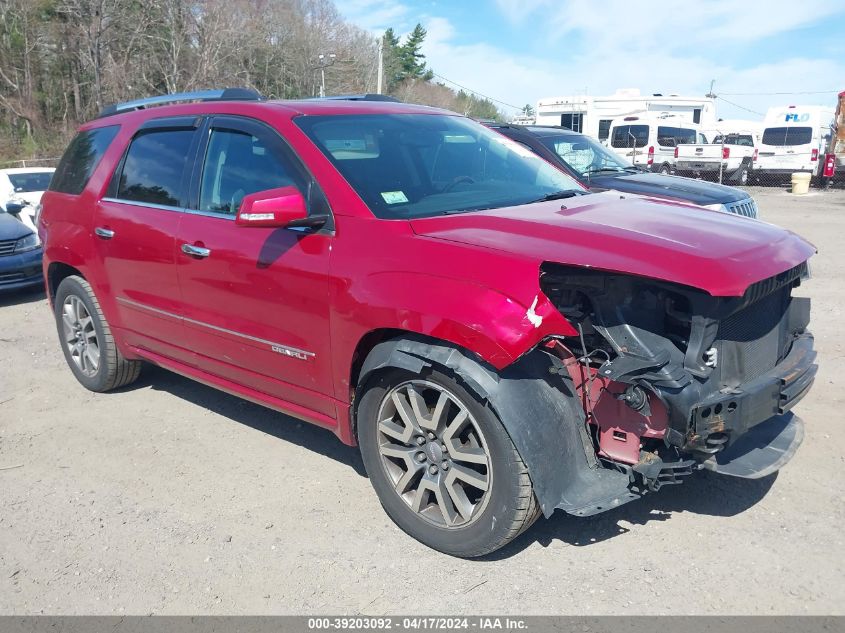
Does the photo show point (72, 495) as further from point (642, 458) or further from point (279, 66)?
point (279, 66)

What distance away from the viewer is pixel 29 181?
12211mm

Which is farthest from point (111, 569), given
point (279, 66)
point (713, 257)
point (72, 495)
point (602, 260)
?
point (279, 66)

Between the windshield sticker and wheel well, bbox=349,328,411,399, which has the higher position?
the windshield sticker

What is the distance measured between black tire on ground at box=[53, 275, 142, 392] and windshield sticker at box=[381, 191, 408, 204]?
104 inches

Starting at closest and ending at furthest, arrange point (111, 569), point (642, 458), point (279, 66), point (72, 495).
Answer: point (642, 458) → point (111, 569) → point (72, 495) → point (279, 66)

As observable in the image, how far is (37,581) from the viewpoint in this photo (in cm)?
321

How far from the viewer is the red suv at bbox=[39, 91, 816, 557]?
2855 mm

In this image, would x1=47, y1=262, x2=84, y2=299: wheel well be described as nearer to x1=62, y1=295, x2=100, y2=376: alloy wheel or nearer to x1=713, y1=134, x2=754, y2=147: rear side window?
x1=62, y1=295, x2=100, y2=376: alloy wheel

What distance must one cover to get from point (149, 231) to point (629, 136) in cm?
2310

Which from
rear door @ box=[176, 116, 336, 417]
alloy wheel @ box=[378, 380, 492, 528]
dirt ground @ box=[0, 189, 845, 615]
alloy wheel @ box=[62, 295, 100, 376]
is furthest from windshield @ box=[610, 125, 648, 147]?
alloy wheel @ box=[378, 380, 492, 528]

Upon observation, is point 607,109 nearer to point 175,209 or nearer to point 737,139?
point 737,139

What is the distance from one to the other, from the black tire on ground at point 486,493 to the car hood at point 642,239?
0.63 meters

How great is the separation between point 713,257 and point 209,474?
288 centimetres

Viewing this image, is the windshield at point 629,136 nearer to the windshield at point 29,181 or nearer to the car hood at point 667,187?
the car hood at point 667,187
